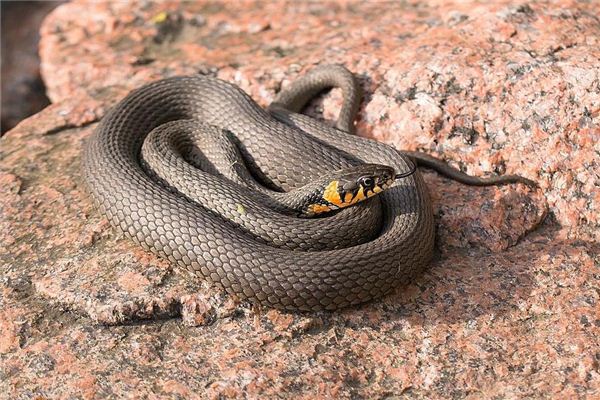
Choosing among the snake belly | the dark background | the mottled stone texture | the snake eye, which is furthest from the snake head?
the dark background

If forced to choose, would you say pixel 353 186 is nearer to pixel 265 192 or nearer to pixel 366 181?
pixel 366 181

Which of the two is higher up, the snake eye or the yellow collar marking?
the snake eye

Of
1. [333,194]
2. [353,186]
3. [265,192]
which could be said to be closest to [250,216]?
[265,192]

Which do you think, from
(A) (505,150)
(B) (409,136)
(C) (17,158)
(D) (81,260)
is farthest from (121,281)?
(A) (505,150)

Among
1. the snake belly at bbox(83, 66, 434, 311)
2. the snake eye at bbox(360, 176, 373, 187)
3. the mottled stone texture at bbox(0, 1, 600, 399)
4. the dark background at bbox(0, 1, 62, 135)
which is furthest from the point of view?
the dark background at bbox(0, 1, 62, 135)

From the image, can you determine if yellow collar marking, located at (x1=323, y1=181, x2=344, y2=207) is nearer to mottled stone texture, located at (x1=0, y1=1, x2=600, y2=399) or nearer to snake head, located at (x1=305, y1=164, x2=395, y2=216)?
snake head, located at (x1=305, y1=164, x2=395, y2=216)

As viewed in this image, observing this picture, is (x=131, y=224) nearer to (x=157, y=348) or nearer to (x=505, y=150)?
(x=157, y=348)

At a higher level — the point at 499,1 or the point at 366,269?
the point at 499,1
